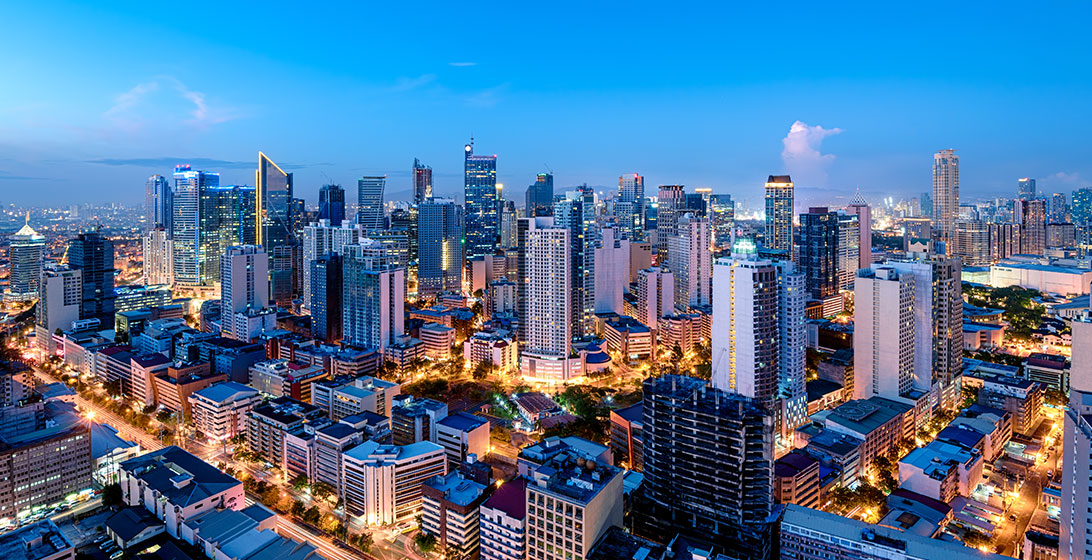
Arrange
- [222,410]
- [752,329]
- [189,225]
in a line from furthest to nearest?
[189,225]
[222,410]
[752,329]

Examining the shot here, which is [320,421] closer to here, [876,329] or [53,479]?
[53,479]

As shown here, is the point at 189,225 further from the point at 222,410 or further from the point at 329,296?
the point at 222,410

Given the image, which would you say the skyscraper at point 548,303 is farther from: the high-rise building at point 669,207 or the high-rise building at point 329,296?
the high-rise building at point 669,207

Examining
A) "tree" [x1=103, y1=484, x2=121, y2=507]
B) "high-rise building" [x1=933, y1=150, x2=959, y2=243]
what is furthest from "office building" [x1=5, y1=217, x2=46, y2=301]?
"high-rise building" [x1=933, y1=150, x2=959, y2=243]

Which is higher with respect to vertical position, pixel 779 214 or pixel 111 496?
pixel 779 214

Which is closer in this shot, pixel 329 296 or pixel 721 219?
pixel 329 296

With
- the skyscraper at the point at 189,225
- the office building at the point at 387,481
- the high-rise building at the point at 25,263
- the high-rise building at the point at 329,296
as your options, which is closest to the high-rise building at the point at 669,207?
the high-rise building at the point at 329,296

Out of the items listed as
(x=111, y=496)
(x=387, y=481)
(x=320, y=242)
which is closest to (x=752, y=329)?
(x=387, y=481)
